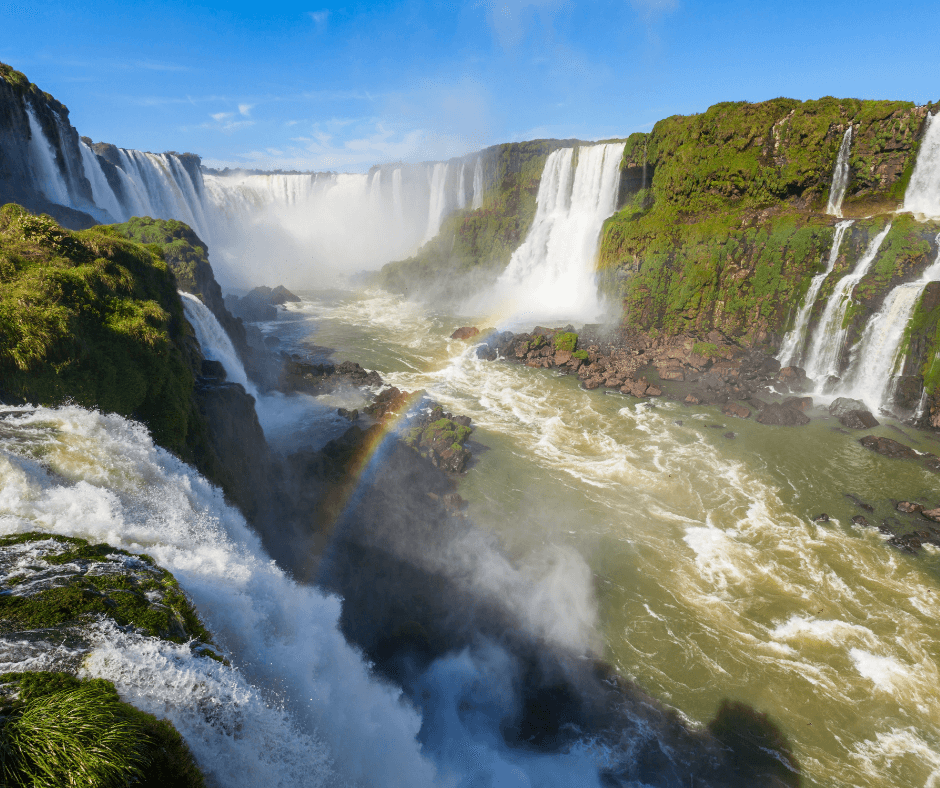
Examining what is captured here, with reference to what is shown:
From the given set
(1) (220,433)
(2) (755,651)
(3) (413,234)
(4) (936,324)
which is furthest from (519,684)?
(3) (413,234)

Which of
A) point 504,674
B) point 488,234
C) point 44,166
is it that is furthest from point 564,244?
point 44,166

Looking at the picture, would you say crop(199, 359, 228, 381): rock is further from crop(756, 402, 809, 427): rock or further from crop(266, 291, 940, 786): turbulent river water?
crop(756, 402, 809, 427): rock

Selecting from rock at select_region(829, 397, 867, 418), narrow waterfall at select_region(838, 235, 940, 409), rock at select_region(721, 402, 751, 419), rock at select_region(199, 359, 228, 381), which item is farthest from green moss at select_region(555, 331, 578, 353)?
rock at select_region(199, 359, 228, 381)

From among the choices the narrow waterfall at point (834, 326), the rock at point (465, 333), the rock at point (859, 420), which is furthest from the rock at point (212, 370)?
the narrow waterfall at point (834, 326)

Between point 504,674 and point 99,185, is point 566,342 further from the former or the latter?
point 99,185

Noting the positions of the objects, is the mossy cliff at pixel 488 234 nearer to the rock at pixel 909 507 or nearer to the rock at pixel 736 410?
the rock at pixel 736 410

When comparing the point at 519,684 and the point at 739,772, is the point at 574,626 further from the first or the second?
the point at 739,772
